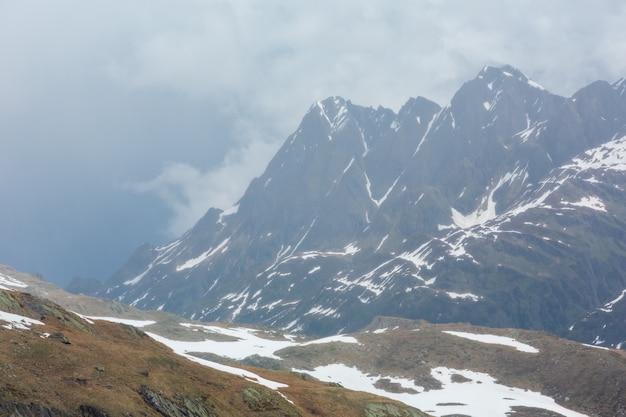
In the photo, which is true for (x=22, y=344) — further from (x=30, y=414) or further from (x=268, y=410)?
(x=268, y=410)

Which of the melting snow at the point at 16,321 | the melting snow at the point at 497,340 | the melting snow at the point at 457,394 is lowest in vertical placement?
the melting snow at the point at 457,394

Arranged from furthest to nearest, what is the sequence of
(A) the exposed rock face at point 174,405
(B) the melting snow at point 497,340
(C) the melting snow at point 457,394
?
(B) the melting snow at point 497,340 < (C) the melting snow at point 457,394 < (A) the exposed rock face at point 174,405

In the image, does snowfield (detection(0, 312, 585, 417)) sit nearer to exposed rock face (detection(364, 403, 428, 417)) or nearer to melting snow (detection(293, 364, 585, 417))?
melting snow (detection(293, 364, 585, 417))

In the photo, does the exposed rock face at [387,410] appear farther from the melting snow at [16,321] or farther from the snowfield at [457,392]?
the snowfield at [457,392]

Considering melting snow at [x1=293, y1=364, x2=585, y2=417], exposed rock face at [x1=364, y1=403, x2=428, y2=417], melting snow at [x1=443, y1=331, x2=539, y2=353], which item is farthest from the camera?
melting snow at [x1=443, y1=331, x2=539, y2=353]

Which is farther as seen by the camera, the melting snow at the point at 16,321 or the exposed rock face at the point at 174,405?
the melting snow at the point at 16,321

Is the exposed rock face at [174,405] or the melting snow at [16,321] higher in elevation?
the melting snow at [16,321]

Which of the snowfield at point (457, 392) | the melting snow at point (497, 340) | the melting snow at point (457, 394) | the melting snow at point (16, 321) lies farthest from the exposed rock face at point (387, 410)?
the melting snow at point (497, 340)

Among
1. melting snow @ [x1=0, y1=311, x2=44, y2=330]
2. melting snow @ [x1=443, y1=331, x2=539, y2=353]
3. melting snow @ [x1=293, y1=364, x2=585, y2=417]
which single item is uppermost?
melting snow @ [x1=443, y1=331, x2=539, y2=353]

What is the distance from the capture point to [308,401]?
2635 inches

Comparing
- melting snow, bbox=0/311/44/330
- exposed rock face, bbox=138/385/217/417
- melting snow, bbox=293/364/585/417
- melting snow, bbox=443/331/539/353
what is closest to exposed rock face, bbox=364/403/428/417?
exposed rock face, bbox=138/385/217/417

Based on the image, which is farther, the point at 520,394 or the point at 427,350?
the point at 427,350

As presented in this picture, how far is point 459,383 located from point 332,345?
49372mm

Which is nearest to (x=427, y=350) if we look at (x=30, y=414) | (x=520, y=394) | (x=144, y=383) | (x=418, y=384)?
(x=418, y=384)
